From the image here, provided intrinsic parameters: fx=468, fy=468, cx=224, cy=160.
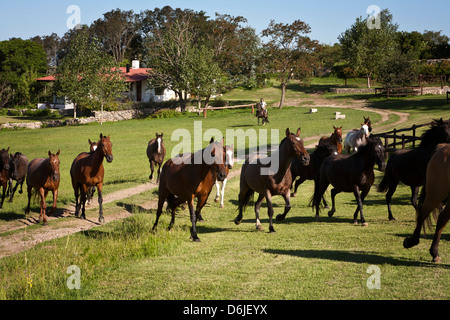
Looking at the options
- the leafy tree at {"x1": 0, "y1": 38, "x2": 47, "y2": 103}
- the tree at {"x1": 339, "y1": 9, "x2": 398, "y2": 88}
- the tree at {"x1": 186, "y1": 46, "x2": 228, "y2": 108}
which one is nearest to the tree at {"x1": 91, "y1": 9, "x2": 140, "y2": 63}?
the leafy tree at {"x1": 0, "y1": 38, "x2": 47, "y2": 103}

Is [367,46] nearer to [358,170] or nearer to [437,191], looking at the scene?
[358,170]

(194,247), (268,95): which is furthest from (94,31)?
(194,247)

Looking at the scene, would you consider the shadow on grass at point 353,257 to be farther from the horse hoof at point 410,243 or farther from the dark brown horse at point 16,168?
the dark brown horse at point 16,168

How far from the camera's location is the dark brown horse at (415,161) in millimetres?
10844

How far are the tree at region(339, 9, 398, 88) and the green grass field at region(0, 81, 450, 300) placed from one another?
2072 inches

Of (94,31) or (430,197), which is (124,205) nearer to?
(430,197)

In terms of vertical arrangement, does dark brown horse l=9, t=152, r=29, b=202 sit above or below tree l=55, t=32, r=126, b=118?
below

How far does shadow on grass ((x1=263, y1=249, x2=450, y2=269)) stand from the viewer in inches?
305

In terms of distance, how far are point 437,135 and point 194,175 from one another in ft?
18.8

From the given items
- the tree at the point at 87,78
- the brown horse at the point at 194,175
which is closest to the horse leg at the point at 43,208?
the brown horse at the point at 194,175

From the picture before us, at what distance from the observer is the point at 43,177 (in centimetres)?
1466

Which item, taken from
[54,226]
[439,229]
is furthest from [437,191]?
[54,226]

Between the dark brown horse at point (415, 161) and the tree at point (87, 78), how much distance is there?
45.8 m

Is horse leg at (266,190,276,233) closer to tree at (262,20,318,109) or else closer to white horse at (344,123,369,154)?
white horse at (344,123,369,154)
